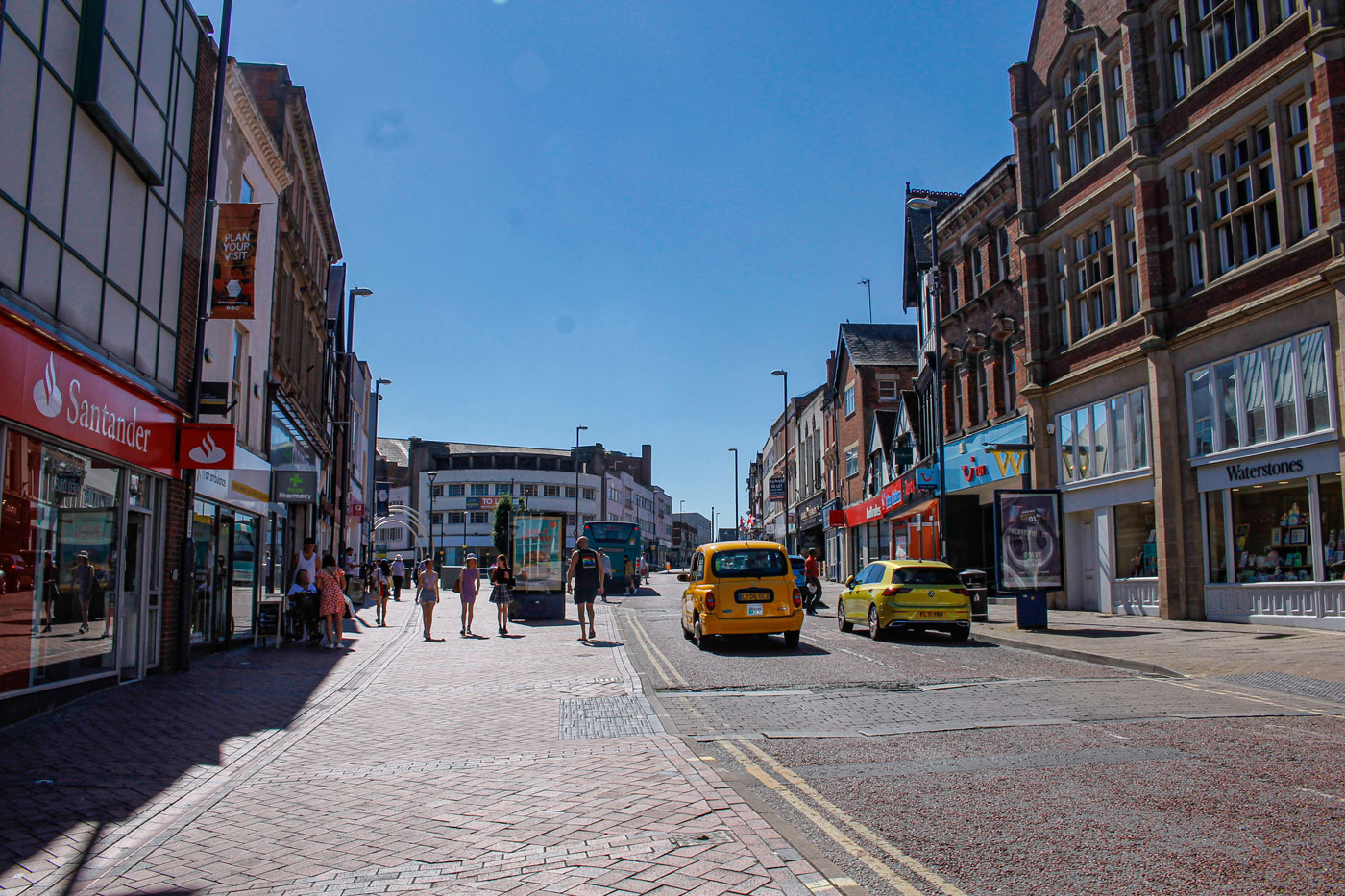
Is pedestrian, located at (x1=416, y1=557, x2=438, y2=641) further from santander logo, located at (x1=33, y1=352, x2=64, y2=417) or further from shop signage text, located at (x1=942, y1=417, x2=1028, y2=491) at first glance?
shop signage text, located at (x1=942, y1=417, x2=1028, y2=491)

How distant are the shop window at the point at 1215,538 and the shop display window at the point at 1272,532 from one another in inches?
13.6

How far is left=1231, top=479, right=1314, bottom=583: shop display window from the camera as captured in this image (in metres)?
17.3

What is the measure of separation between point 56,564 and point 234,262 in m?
6.06

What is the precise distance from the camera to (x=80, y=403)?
9883 millimetres

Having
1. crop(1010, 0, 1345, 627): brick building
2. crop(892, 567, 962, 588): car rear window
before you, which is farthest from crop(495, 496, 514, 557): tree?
crop(892, 567, 962, 588): car rear window

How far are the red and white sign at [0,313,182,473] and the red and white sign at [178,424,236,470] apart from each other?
139mm

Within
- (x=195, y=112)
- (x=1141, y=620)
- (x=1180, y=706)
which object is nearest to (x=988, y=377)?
(x=1141, y=620)

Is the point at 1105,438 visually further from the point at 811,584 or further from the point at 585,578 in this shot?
the point at 585,578

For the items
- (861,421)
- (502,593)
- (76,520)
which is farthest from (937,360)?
(76,520)

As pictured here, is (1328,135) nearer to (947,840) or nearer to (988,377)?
(988,377)

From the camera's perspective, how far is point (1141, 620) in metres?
20.7

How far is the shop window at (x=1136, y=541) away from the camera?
2181 cm

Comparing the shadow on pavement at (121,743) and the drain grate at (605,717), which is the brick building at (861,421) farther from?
the shadow on pavement at (121,743)

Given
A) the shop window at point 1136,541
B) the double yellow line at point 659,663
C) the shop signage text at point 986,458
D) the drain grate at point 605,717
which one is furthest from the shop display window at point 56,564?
the shop signage text at point 986,458
